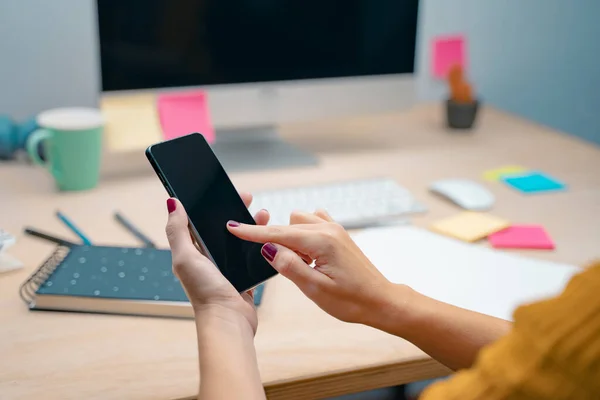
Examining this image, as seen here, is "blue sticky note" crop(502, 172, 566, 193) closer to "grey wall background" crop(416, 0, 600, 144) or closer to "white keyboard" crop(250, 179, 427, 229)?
"white keyboard" crop(250, 179, 427, 229)

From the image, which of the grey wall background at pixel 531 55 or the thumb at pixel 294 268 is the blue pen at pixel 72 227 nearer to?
the thumb at pixel 294 268

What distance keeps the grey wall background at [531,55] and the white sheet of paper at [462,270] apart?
671 mm

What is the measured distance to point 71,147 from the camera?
0.96m

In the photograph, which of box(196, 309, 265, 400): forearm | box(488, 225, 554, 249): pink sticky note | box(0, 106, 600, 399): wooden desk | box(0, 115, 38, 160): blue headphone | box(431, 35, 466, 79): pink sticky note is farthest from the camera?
box(431, 35, 466, 79): pink sticky note

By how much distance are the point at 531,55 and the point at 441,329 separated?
111 cm

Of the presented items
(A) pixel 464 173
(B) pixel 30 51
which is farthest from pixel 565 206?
(B) pixel 30 51

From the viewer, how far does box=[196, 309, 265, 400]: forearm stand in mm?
503

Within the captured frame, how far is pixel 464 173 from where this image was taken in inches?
43.6

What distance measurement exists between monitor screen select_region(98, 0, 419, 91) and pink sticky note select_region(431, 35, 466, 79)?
0.26 m

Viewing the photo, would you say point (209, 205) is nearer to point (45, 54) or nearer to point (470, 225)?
point (470, 225)

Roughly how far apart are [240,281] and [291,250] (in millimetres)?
59

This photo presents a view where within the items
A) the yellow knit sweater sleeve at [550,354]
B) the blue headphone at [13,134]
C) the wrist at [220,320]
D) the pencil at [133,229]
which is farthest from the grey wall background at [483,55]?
the yellow knit sweater sleeve at [550,354]

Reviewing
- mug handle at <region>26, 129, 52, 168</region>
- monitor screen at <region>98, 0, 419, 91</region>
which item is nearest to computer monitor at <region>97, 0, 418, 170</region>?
monitor screen at <region>98, 0, 419, 91</region>

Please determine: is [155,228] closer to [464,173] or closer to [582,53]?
[464,173]
